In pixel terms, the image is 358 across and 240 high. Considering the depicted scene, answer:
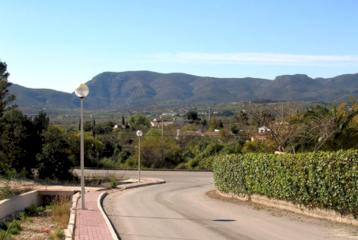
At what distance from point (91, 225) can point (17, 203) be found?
9452 mm

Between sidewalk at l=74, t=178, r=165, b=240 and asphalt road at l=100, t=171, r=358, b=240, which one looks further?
asphalt road at l=100, t=171, r=358, b=240

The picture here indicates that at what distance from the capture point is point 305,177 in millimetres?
21141

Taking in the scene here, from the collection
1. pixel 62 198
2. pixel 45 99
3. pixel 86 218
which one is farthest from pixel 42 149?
pixel 45 99

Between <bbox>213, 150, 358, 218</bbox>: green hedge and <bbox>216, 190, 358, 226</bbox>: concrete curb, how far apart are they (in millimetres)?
189

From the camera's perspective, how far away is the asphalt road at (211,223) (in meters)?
16.6

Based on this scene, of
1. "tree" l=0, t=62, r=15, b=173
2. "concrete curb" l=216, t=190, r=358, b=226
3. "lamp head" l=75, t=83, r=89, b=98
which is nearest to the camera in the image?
"concrete curb" l=216, t=190, r=358, b=226

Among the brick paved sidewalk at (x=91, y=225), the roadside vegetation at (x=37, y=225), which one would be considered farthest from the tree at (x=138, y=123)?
the brick paved sidewalk at (x=91, y=225)

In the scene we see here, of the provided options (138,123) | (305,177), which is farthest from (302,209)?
(138,123)

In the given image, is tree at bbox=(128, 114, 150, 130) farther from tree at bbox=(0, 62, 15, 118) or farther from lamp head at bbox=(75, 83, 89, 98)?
lamp head at bbox=(75, 83, 89, 98)

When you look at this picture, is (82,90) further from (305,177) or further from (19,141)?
(19,141)

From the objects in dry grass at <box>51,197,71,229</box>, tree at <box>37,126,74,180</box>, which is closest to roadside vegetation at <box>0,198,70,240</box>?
dry grass at <box>51,197,71,229</box>

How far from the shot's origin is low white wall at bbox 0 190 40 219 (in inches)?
957

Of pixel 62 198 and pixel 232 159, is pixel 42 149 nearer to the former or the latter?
pixel 62 198

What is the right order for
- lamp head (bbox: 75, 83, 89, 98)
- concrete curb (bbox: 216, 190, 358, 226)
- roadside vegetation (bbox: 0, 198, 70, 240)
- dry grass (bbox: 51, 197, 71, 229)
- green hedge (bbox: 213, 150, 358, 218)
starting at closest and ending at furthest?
roadside vegetation (bbox: 0, 198, 70, 240), green hedge (bbox: 213, 150, 358, 218), concrete curb (bbox: 216, 190, 358, 226), dry grass (bbox: 51, 197, 71, 229), lamp head (bbox: 75, 83, 89, 98)
